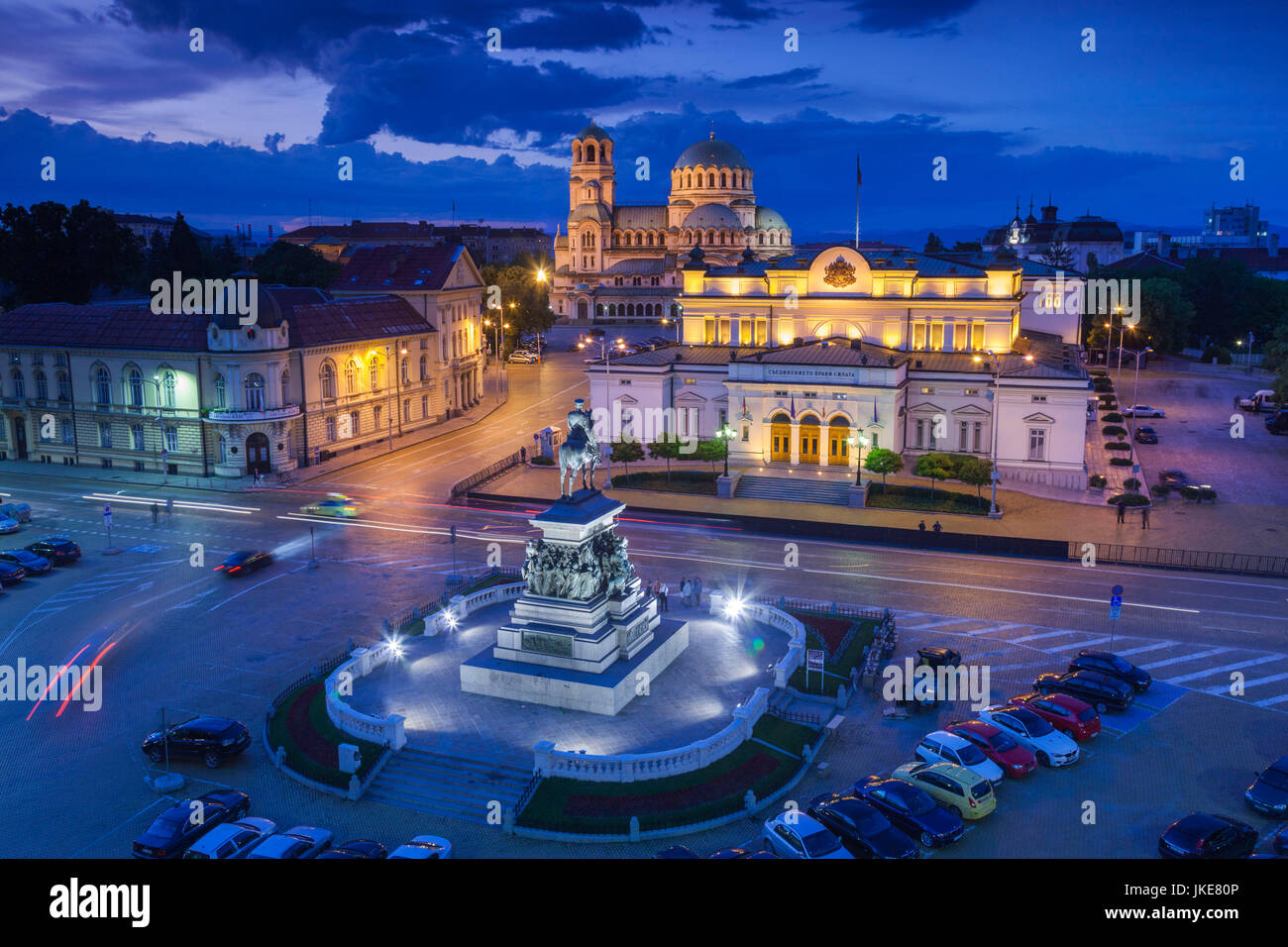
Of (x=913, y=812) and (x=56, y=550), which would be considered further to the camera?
(x=56, y=550)

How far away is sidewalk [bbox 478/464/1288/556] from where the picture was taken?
52.9 metres

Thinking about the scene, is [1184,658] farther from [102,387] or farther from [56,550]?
[102,387]

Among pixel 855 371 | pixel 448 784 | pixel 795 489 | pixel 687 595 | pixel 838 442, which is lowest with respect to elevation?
pixel 448 784

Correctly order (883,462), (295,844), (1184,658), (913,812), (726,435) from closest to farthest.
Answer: (295,844) < (913,812) < (1184,658) < (883,462) < (726,435)

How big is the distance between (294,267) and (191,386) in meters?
52.2

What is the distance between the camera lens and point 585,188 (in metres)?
178

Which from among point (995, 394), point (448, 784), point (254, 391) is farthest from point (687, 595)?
point (254, 391)

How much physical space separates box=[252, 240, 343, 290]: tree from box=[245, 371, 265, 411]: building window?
4580 centimetres

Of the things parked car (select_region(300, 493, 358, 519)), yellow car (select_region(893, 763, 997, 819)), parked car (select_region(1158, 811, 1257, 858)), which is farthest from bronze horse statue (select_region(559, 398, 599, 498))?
parked car (select_region(300, 493, 358, 519))

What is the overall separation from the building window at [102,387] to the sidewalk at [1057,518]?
95.9ft

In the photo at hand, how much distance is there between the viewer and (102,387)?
72.3 m

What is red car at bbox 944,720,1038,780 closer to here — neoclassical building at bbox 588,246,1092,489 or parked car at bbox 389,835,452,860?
parked car at bbox 389,835,452,860

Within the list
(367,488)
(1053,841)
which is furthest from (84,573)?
(1053,841)

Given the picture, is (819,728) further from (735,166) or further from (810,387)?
(735,166)
